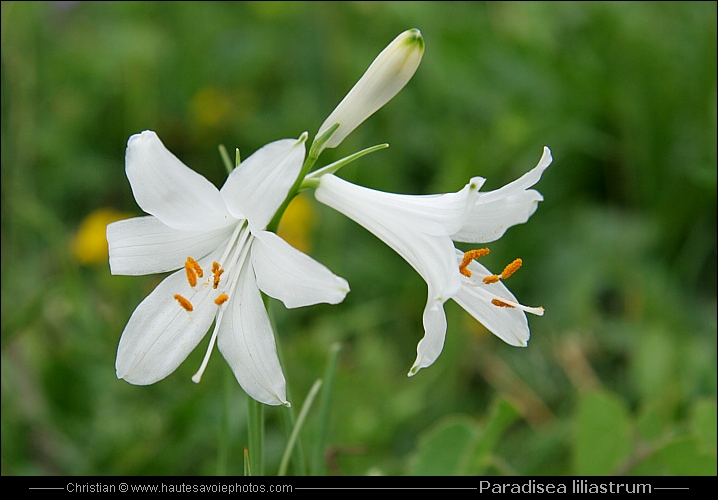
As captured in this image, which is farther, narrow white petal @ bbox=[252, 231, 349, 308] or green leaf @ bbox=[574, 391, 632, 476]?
green leaf @ bbox=[574, 391, 632, 476]

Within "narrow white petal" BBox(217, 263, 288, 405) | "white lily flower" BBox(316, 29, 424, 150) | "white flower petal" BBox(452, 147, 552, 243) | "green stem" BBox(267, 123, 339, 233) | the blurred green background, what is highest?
"white lily flower" BBox(316, 29, 424, 150)

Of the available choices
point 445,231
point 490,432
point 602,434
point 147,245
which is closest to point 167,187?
point 147,245

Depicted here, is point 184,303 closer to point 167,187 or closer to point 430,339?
point 167,187

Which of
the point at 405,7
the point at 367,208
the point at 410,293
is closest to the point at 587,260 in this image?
the point at 410,293

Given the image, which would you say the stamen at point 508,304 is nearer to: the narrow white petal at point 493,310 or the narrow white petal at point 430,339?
the narrow white petal at point 493,310

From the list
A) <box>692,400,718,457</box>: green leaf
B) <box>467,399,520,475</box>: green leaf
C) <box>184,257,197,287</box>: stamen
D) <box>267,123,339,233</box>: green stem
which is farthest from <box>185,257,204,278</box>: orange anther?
<box>692,400,718,457</box>: green leaf

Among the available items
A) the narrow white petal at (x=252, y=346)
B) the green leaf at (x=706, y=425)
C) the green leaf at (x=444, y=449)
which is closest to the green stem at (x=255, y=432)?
the narrow white petal at (x=252, y=346)

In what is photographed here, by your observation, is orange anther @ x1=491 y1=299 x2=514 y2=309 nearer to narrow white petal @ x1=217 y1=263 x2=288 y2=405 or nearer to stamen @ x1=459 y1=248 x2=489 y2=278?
stamen @ x1=459 y1=248 x2=489 y2=278
